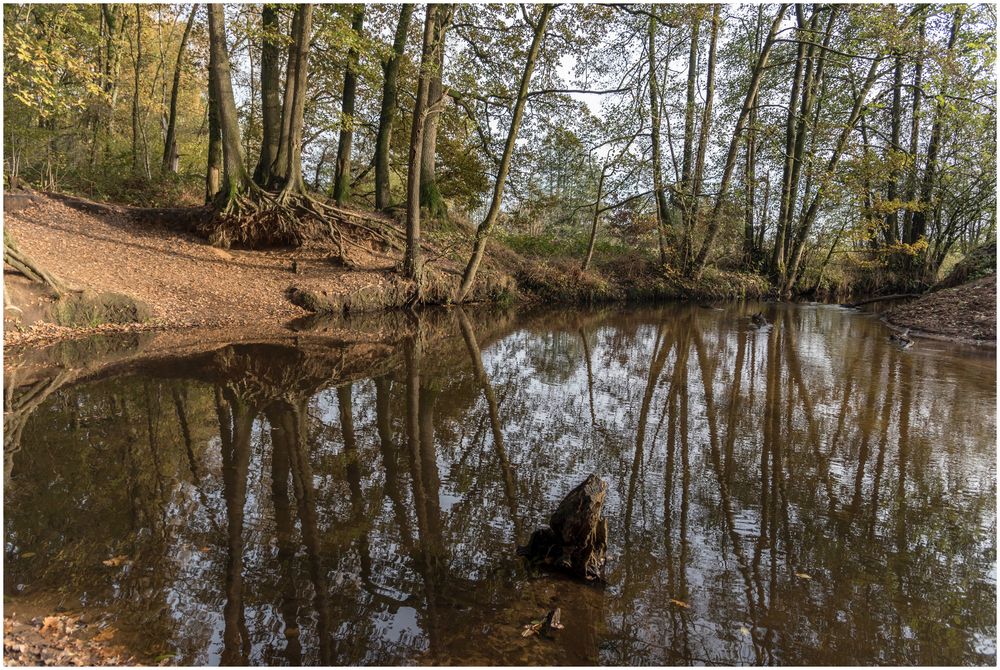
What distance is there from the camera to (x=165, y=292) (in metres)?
12.3

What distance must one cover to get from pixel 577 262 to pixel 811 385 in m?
14.3

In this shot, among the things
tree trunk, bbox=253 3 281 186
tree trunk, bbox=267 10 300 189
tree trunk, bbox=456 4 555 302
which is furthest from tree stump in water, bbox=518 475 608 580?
tree trunk, bbox=253 3 281 186

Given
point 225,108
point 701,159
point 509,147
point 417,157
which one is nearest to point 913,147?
point 701,159

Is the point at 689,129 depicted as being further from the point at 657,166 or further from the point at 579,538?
the point at 579,538

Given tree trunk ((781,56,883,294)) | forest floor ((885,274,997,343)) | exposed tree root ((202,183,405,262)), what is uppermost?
tree trunk ((781,56,883,294))

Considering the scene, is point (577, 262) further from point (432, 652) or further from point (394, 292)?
point (432, 652)

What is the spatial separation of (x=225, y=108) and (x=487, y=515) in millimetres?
14358

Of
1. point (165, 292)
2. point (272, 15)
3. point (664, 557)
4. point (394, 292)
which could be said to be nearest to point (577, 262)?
point (394, 292)

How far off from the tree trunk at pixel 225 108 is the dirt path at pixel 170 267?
1910 mm

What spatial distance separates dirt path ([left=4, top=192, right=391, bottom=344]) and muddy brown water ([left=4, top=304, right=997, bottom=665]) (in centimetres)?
472

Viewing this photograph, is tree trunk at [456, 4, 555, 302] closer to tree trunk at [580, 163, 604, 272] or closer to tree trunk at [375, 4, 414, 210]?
A: tree trunk at [375, 4, 414, 210]

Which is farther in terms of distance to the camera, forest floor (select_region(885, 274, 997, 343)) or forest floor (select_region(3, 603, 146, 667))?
forest floor (select_region(885, 274, 997, 343))

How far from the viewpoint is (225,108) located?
14562mm

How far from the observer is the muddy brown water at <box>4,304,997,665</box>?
299 cm
